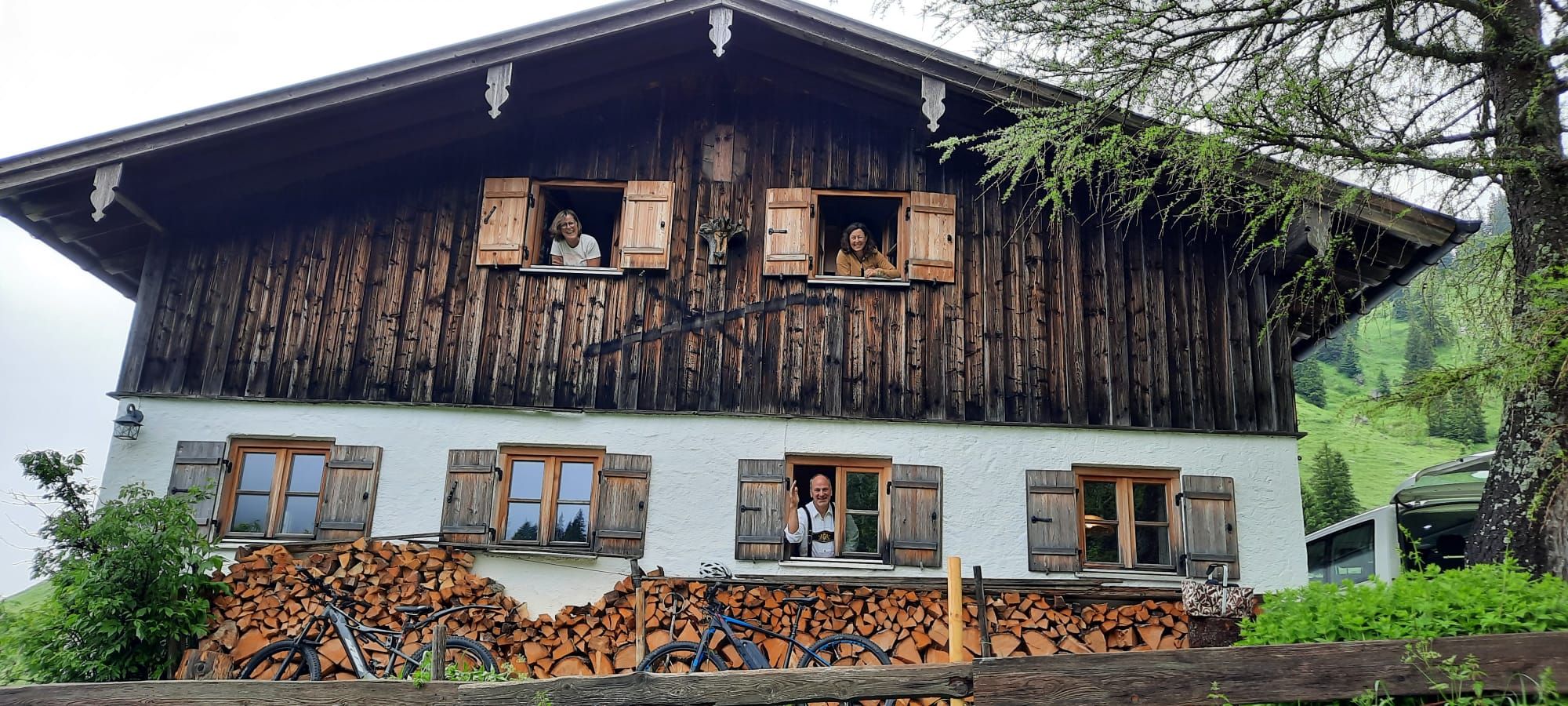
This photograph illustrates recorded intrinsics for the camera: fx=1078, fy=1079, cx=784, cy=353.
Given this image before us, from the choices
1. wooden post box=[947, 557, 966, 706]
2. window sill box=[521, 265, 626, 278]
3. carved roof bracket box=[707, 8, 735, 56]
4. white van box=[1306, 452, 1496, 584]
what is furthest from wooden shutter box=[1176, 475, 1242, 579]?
carved roof bracket box=[707, 8, 735, 56]

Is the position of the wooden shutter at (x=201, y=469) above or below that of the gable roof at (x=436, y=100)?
below

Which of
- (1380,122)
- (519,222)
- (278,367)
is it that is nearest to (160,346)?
(278,367)

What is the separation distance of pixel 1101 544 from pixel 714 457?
3224 millimetres

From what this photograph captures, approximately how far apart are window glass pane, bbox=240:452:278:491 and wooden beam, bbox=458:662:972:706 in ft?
15.6

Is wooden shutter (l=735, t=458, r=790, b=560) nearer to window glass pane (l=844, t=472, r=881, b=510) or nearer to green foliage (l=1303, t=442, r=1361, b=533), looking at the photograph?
window glass pane (l=844, t=472, r=881, b=510)

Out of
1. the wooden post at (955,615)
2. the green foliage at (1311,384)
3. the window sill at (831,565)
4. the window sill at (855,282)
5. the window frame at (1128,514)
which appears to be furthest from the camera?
the green foliage at (1311,384)

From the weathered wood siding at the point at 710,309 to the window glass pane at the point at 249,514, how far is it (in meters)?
0.88

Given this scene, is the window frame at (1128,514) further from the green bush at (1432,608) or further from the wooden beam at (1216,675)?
the wooden beam at (1216,675)

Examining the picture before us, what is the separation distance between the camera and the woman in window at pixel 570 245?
965 centimetres

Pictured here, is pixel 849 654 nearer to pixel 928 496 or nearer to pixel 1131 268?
pixel 928 496

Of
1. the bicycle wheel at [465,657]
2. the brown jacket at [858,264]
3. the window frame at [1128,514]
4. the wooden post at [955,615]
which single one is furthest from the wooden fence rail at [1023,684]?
the brown jacket at [858,264]

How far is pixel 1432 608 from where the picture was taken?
509 centimetres

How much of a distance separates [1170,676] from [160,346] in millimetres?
8330

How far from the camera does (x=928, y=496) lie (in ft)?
28.2
